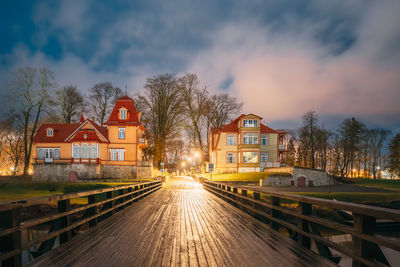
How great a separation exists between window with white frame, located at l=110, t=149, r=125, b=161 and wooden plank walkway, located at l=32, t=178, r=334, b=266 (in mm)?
27299

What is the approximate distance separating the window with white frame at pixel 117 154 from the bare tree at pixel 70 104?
12681 millimetres

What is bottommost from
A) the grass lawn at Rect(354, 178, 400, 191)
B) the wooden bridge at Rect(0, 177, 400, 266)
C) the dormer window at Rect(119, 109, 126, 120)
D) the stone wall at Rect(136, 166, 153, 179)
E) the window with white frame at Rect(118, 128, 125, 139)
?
the grass lawn at Rect(354, 178, 400, 191)

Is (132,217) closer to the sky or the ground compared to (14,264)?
closer to the ground

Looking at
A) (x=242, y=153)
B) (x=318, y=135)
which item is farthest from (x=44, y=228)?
(x=318, y=135)

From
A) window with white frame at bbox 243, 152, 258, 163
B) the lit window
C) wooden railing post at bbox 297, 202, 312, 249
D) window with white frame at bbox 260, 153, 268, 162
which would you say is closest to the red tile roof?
the lit window

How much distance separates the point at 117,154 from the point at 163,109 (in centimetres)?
912

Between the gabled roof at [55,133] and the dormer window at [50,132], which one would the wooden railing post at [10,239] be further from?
the dormer window at [50,132]

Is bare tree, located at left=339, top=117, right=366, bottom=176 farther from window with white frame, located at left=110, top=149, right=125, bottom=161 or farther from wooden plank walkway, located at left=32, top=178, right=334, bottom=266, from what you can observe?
wooden plank walkway, located at left=32, top=178, right=334, bottom=266

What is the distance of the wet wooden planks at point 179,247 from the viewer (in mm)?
3627

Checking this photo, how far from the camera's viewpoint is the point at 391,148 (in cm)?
4981

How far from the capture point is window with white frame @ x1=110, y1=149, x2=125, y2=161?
32719 mm

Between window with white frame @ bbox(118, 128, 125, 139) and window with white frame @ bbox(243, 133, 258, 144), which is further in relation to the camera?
window with white frame @ bbox(243, 133, 258, 144)

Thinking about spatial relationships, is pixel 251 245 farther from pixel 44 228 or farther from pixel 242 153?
pixel 242 153

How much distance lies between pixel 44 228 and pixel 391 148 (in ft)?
192
